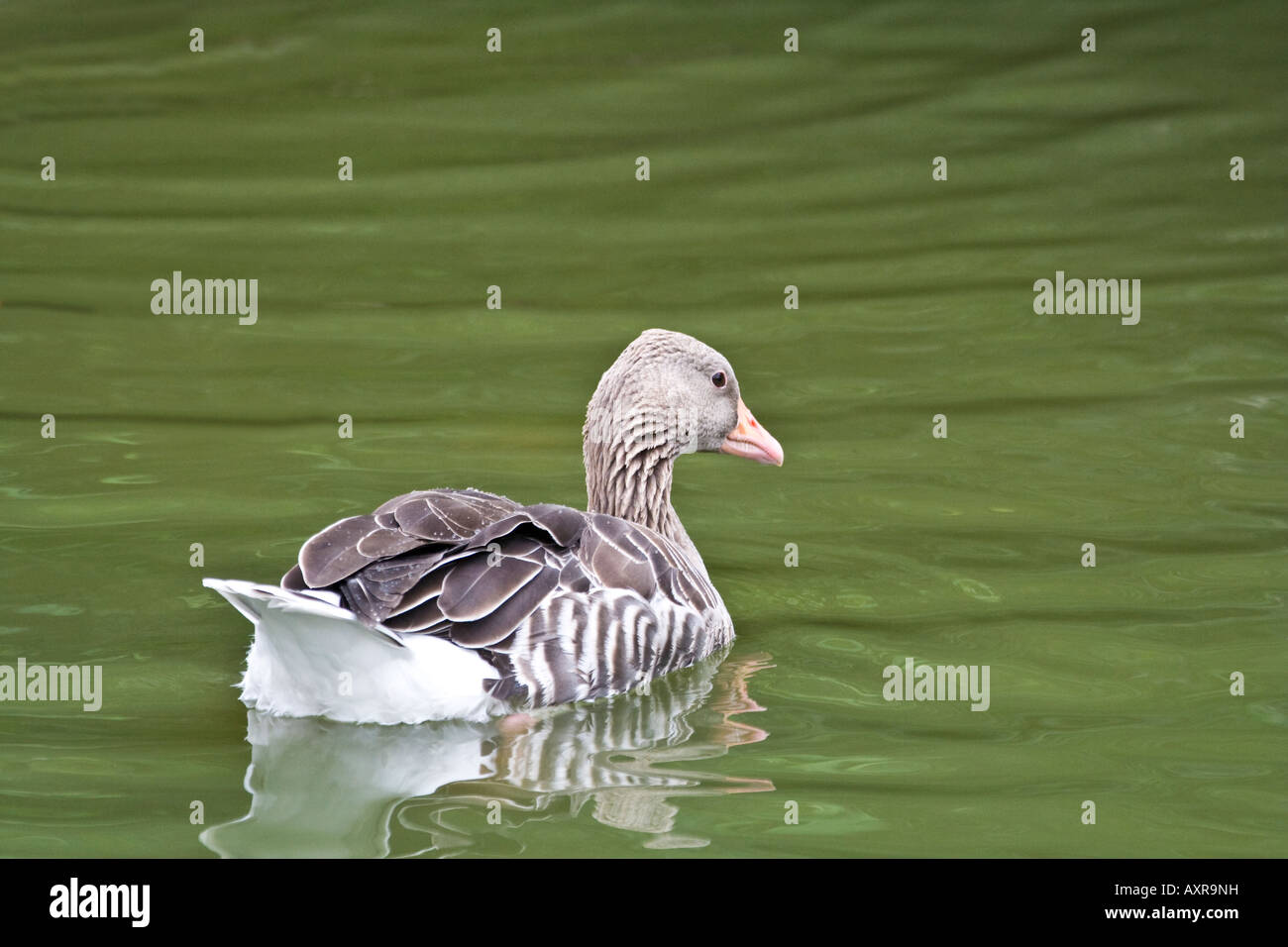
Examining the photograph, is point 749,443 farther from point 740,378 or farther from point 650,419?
point 740,378

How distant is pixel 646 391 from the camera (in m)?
9.48

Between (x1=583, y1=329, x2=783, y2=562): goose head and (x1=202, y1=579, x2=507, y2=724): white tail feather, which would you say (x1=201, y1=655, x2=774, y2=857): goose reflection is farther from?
(x1=583, y1=329, x2=783, y2=562): goose head

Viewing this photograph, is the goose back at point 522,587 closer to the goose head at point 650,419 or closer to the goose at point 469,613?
the goose at point 469,613

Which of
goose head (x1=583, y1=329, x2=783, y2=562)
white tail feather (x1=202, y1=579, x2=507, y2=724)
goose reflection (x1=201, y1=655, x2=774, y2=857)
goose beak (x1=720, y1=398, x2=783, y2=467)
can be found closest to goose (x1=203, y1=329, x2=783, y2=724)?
white tail feather (x1=202, y1=579, x2=507, y2=724)

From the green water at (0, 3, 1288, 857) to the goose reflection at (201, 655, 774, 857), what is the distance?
0.09 ft

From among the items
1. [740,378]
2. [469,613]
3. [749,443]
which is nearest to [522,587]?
[469,613]

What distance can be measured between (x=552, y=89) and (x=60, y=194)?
4911 mm

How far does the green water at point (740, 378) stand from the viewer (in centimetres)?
768

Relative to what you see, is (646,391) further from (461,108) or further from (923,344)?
(461,108)

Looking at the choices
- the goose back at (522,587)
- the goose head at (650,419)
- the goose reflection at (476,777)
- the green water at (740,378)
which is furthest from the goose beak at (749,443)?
the goose reflection at (476,777)

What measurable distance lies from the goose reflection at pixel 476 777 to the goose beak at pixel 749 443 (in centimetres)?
176

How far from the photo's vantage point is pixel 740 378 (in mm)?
12734

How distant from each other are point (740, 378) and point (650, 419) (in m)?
3.33

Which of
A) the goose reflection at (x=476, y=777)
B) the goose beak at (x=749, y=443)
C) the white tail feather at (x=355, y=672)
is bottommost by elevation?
the goose reflection at (x=476, y=777)
